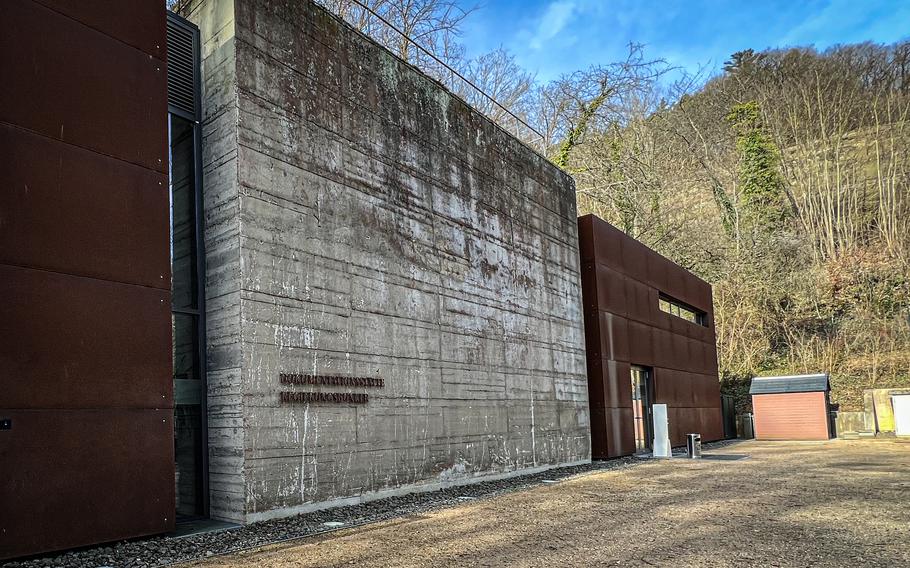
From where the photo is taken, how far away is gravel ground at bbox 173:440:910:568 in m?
5.54

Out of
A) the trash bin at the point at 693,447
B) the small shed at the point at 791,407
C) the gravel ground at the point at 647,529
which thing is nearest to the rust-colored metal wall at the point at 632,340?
the trash bin at the point at 693,447

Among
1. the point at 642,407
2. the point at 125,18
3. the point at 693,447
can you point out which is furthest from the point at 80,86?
the point at 642,407

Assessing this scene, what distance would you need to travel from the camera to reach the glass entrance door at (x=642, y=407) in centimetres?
1858

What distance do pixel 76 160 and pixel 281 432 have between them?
357 centimetres

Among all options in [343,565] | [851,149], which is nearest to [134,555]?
[343,565]

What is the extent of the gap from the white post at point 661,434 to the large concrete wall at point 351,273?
4.02m

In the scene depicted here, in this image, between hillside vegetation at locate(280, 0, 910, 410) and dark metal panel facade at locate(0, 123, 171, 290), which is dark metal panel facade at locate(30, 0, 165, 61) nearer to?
dark metal panel facade at locate(0, 123, 171, 290)

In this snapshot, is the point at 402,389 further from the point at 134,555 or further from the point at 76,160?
the point at 76,160

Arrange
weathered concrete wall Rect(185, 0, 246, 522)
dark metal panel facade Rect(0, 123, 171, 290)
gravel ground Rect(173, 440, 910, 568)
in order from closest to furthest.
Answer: gravel ground Rect(173, 440, 910, 568)
dark metal panel facade Rect(0, 123, 171, 290)
weathered concrete wall Rect(185, 0, 246, 522)

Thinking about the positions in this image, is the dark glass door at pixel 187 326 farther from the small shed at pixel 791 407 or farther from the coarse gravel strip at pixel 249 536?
the small shed at pixel 791 407

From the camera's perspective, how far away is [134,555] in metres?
5.96

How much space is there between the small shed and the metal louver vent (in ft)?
75.3

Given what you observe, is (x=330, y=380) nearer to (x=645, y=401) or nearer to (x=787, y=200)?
(x=645, y=401)

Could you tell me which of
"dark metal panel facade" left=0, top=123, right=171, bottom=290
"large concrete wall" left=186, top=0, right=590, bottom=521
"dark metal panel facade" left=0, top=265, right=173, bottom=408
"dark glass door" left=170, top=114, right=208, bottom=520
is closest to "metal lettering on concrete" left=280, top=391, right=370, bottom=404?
"large concrete wall" left=186, top=0, right=590, bottom=521
